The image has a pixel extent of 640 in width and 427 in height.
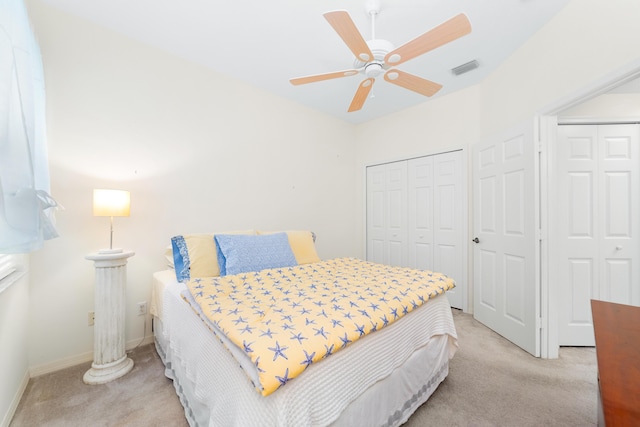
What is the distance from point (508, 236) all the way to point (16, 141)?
3.39m

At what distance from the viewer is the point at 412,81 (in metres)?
1.90

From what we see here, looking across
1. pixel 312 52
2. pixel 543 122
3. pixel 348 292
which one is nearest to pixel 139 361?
pixel 348 292

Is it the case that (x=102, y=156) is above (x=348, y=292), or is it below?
Answer: above

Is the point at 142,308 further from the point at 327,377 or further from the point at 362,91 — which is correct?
the point at 362,91

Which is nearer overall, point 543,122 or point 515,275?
point 543,122

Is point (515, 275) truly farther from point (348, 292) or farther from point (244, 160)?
point (244, 160)

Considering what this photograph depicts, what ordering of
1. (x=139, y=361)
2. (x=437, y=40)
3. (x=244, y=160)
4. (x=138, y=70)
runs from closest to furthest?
1. (x=437, y=40)
2. (x=139, y=361)
3. (x=138, y=70)
4. (x=244, y=160)

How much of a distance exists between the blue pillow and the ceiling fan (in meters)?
1.36

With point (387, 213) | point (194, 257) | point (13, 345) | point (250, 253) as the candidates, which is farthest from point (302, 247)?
point (13, 345)

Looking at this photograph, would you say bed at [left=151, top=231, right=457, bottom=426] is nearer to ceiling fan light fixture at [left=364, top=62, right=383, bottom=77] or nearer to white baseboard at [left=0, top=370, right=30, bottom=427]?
white baseboard at [left=0, top=370, right=30, bottom=427]

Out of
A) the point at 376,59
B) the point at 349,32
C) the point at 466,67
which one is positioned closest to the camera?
the point at 349,32

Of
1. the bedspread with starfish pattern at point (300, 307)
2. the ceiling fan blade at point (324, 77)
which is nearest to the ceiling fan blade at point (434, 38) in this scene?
the ceiling fan blade at point (324, 77)

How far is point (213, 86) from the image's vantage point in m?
2.70

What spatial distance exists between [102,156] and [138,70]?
0.85m
